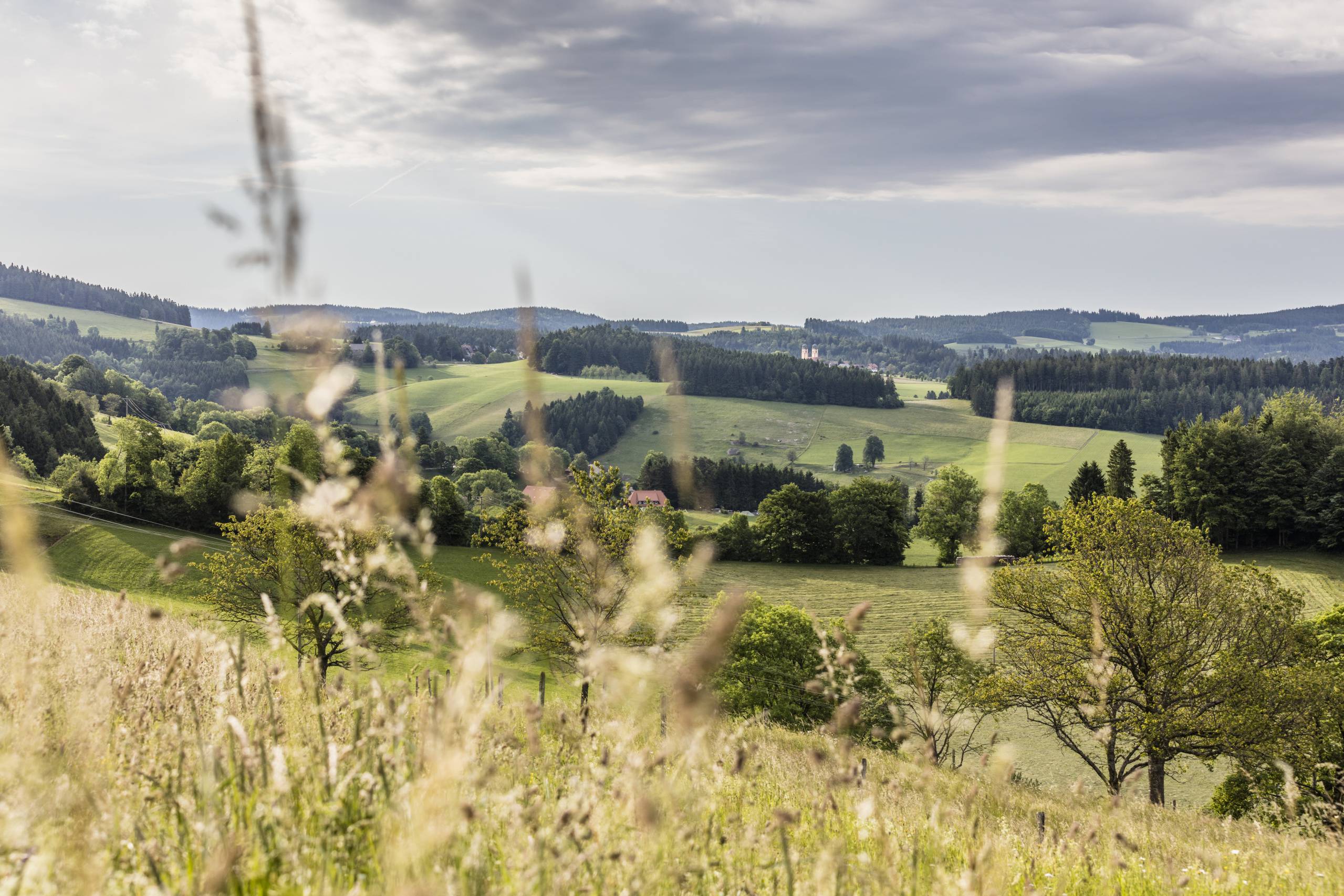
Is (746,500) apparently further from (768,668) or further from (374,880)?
(374,880)

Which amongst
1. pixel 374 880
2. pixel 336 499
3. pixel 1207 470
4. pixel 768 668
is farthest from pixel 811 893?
pixel 1207 470

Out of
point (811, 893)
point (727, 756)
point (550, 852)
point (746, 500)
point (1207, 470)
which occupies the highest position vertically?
point (550, 852)

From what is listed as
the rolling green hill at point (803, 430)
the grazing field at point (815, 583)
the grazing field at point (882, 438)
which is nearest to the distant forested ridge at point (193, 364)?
the rolling green hill at point (803, 430)

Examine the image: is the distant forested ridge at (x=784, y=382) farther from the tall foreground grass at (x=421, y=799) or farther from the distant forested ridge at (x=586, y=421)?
the tall foreground grass at (x=421, y=799)

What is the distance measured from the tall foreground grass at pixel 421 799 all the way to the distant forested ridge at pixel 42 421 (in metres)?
95.7

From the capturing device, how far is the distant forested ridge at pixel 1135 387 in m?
162

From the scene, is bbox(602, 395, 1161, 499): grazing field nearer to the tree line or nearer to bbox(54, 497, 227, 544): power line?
the tree line

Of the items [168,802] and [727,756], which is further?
[727,756]

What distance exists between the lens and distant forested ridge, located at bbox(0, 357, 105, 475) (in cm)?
8525

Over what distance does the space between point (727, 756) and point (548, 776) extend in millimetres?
959

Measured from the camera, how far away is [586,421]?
519 feet

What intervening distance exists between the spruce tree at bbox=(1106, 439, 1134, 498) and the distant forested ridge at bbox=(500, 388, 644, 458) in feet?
270

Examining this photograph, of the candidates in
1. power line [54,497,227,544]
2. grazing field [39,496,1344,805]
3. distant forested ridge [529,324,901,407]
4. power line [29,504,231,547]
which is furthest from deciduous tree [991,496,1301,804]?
distant forested ridge [529,324,901,407]

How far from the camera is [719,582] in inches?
2472
